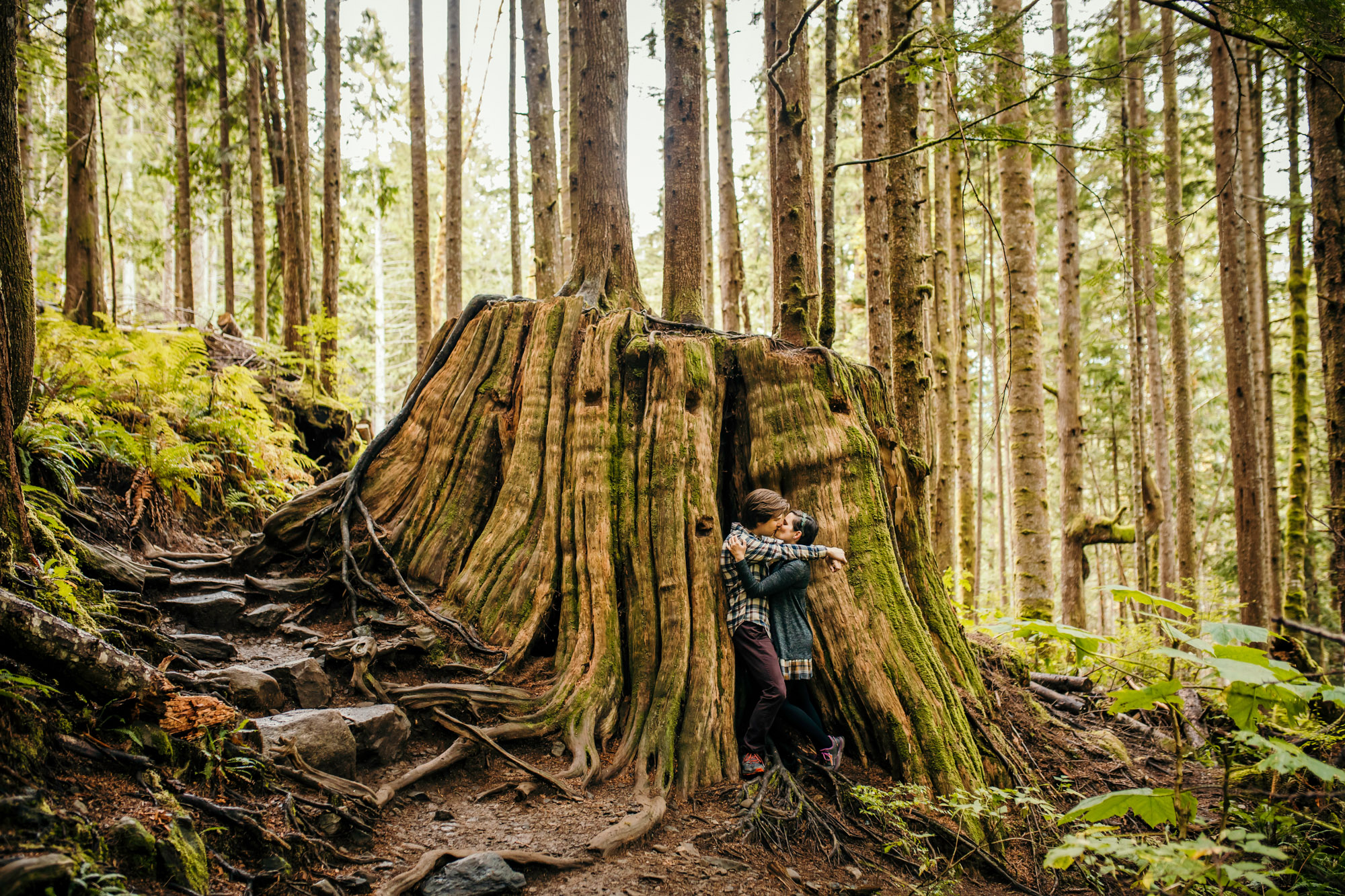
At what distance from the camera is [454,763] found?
13.2ft

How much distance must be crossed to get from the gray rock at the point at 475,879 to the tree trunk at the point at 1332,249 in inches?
228

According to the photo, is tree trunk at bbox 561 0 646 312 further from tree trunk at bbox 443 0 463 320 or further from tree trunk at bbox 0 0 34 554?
tree trunk at bbox 443 0 463 320

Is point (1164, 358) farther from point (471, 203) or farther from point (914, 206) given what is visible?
point (471, 203)

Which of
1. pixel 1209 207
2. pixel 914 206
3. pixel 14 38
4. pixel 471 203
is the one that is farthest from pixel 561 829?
pixel 471 203

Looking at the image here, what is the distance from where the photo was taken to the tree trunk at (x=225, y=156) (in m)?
13.0

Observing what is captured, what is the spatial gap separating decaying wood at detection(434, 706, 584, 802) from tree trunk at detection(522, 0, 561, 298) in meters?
8.28

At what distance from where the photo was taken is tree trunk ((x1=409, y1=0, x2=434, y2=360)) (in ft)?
Answer: 43.7

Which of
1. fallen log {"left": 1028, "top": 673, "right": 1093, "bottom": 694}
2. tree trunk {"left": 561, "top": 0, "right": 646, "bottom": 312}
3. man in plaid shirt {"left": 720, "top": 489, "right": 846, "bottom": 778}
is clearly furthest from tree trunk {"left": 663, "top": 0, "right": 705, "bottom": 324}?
fallen log {"left": 1028, "top": 673, "right": 1093, "bottom": 694}

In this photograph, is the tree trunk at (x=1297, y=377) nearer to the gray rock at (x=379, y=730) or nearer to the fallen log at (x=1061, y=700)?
the fallen log at (x=1061, y=700)

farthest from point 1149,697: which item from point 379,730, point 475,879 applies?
point 379,730

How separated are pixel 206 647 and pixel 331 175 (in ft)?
34.3

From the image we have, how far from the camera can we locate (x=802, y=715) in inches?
174

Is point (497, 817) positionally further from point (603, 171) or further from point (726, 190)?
point (726, 190)

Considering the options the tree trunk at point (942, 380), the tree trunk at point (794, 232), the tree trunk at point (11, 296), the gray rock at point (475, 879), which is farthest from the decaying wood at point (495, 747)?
the tree trunk at point (942, 380)
